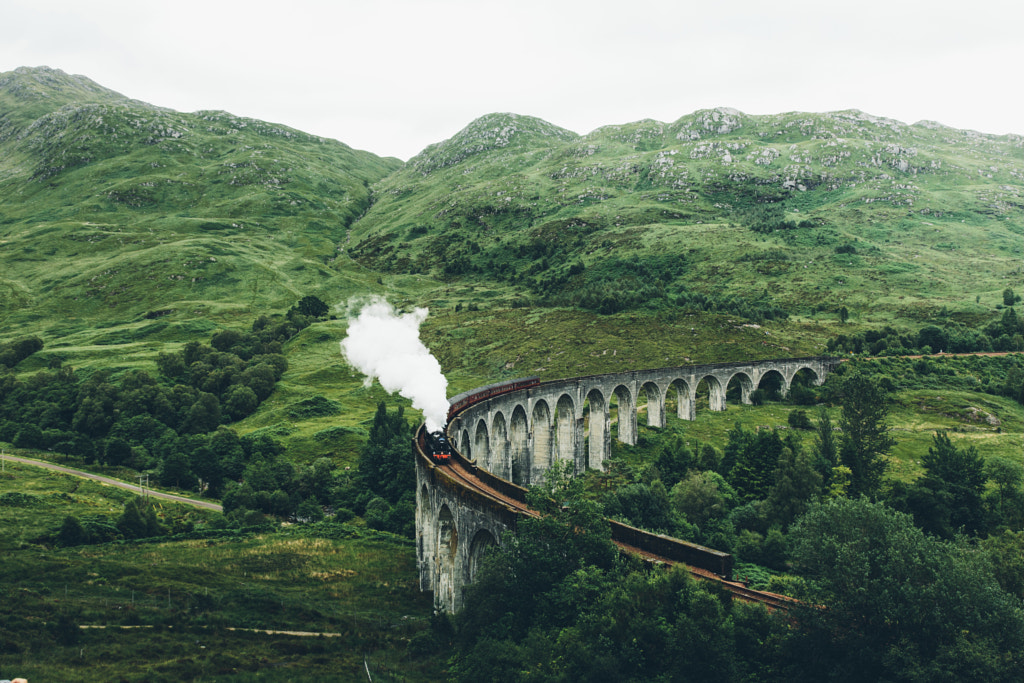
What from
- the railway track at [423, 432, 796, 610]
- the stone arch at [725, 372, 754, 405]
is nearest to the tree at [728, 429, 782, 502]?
the railway track at [423, 432, 796, 610]

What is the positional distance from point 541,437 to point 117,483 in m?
56.8

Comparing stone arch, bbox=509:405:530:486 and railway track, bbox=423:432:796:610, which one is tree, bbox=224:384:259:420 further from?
railway track, bbox=423:432:796:610

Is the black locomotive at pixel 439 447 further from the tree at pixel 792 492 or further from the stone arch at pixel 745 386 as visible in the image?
the stone arch at pixel 745 386

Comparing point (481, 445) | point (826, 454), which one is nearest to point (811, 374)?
point (826, 454)

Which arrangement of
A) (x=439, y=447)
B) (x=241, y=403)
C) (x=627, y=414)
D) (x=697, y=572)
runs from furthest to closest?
1. (x=241, y=403)
2. (x=627, y=414)
3. (x=439, y=447)
4. (x=697, y=572)

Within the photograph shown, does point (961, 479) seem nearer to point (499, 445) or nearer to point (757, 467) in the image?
point (757, 467)

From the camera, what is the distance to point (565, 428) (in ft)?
247

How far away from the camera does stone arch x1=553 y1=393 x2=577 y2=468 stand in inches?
2938

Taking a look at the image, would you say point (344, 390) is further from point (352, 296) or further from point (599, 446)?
point (352, 296)

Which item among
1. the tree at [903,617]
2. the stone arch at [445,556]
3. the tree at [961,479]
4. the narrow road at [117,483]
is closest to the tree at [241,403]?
the narrow road at [117,483]

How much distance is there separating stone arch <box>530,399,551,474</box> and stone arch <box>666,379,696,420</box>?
3337 centimetres

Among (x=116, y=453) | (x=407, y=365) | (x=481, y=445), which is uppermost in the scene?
(x=407, y=365)

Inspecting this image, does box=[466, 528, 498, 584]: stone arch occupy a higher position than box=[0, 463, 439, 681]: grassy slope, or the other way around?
box=[466, 528, 498, 584]: stone arch

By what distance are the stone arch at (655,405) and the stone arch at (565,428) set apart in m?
19.5
